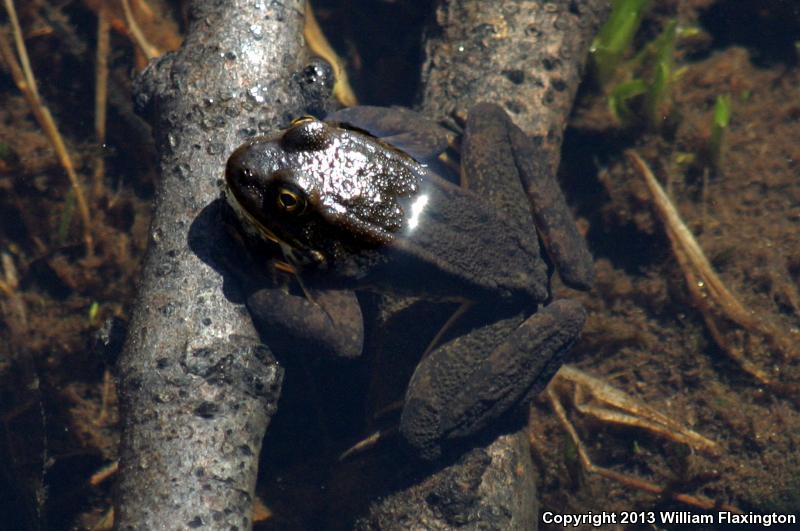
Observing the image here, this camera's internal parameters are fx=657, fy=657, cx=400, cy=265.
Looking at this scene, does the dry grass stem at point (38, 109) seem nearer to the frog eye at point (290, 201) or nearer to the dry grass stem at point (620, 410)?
the frog eye at point (290, 201)

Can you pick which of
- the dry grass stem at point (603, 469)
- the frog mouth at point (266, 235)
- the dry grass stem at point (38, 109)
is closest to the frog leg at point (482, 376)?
the dry grass stem at point (603, 469)

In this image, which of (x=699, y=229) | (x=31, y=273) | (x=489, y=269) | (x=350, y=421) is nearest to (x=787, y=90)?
(x=699, y=229)

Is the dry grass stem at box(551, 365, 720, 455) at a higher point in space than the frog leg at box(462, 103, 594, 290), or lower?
lower

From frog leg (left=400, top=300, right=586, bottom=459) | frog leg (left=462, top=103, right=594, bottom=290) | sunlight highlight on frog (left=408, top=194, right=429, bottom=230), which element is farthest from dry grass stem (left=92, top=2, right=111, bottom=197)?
frog leg (left=400, top=300, right=586, bottom=459)

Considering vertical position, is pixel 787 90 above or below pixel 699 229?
above

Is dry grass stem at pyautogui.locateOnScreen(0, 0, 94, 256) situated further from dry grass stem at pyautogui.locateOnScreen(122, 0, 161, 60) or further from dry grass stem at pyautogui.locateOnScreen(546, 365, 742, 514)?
dry grass stem at pyautogui.locateOnScreen(546, 365, 742, 514)

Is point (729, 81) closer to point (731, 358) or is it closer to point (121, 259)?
point (731, 358)
